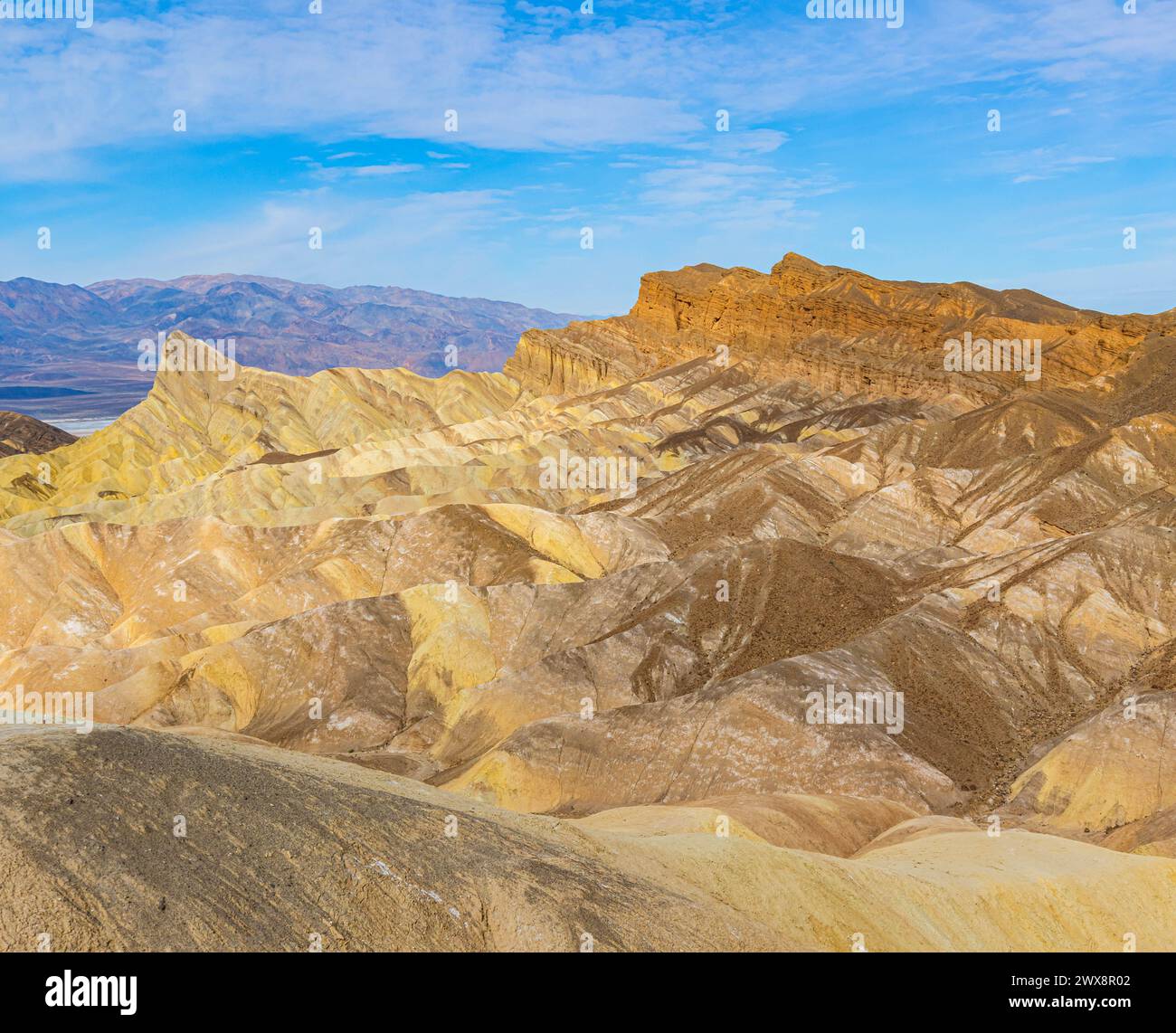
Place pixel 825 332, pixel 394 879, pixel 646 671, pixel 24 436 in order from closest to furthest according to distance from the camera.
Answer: pixel 394 879 < pixel 646 671 < pixel 825 332 < pixel 24 436

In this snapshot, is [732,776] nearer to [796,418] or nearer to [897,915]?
[897,915]

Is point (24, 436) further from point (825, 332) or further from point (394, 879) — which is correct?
point (394, 879)

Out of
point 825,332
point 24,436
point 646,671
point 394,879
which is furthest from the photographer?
point 24,436

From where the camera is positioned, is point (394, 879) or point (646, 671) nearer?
point (394, 879)

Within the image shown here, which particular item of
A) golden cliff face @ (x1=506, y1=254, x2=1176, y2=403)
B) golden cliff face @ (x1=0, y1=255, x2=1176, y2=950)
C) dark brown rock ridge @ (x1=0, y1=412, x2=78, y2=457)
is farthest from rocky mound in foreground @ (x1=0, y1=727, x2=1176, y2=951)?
dark brown rock ridge @ (x1=0, y1=412, x2=78, y2=457)

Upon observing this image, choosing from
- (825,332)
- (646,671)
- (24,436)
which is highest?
(825,332)

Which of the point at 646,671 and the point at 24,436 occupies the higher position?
the point at 24,436

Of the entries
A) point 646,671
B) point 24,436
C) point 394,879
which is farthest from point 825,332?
point 394,879
